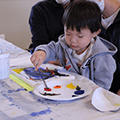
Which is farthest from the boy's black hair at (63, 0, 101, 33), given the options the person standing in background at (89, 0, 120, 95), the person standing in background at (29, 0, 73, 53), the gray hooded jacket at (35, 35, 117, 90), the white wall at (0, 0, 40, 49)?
the white wall at (0, 0, 40, 49)

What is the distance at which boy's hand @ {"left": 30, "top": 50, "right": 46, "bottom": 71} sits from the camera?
0.93m

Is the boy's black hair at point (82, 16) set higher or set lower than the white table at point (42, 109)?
higher

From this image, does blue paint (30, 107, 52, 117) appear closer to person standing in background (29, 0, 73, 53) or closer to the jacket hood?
the jacket hood

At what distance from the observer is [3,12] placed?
3332 mm

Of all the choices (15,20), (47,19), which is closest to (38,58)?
(47,19)

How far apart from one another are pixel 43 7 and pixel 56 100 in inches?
48.4

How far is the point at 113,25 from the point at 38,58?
0.59 metres

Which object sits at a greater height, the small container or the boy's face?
the boy's face

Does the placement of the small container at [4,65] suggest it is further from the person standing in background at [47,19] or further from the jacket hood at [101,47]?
the person standing in background at [47,19]

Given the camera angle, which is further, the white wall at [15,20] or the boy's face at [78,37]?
the white wall at [15,20]

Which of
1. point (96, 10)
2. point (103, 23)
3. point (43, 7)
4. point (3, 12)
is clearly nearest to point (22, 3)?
point (3, 12)

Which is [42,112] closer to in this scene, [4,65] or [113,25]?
[4,65]

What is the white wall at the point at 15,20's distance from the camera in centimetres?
335

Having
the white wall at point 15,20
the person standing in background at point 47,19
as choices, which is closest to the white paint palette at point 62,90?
the person standing in background at point 47,19
